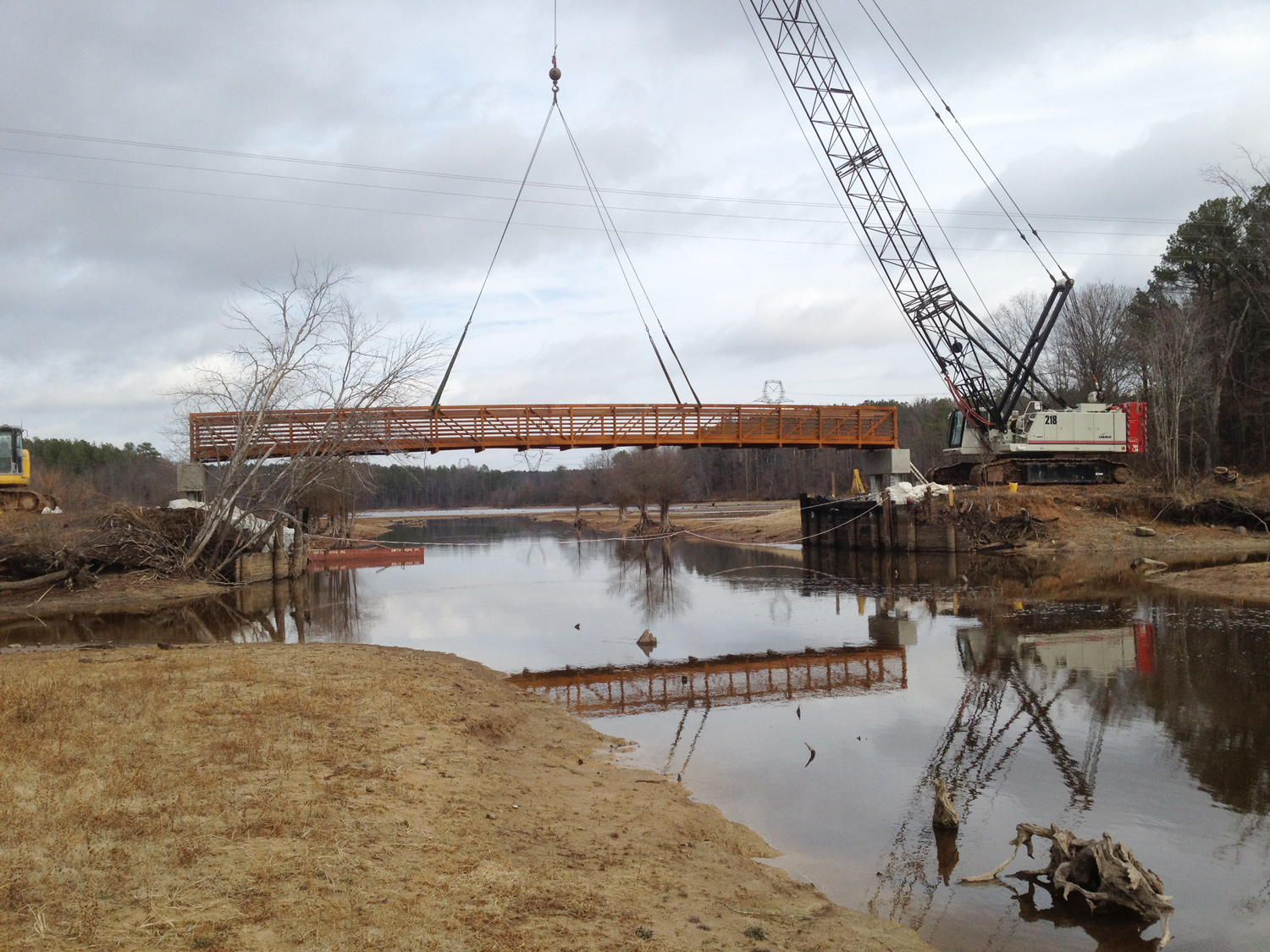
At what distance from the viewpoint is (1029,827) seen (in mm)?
7430

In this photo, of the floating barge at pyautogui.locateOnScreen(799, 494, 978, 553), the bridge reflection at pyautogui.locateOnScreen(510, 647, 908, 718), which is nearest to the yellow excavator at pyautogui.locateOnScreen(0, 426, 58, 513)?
the bridge reflection at pyautogui.locateOnScreen(510, 647, 908, 718)

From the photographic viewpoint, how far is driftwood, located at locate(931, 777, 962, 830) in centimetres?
822

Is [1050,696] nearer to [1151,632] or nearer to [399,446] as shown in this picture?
[1151,632]

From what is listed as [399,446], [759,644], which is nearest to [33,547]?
[399,446]

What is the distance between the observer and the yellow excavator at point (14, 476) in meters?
34.4

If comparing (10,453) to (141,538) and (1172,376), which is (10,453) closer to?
(141,538)

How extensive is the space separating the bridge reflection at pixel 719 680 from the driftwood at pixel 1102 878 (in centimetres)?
685

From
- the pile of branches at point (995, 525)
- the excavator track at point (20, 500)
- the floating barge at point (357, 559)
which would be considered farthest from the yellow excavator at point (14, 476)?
the pile of branches at point (995, 525)

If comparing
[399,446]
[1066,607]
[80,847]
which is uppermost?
[399,446]

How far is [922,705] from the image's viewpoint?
1328cm

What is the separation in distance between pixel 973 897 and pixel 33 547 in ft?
87.4

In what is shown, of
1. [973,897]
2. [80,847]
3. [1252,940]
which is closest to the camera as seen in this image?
[80,847]

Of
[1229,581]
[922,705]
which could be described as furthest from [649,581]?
[922,705]

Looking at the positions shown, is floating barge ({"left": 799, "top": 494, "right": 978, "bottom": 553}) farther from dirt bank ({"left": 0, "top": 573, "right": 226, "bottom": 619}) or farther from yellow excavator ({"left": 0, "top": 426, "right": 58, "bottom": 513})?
yellow excavator ({"left": 0, "top": 426, "right": 58, "bottom": 513})
